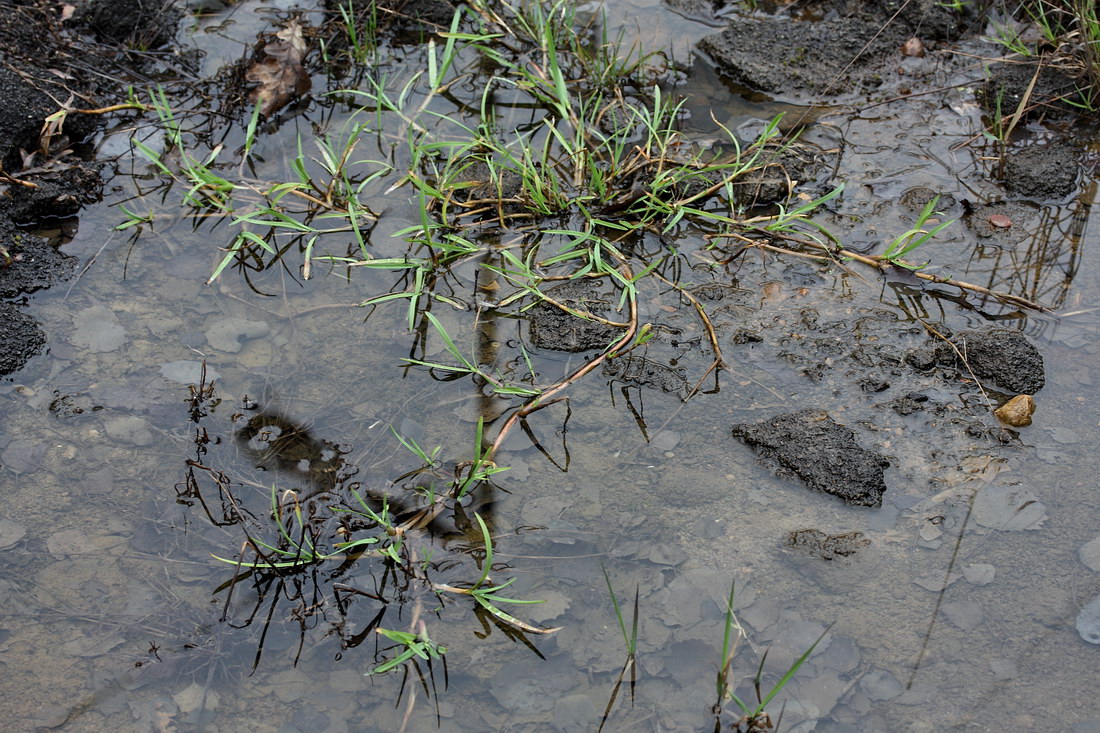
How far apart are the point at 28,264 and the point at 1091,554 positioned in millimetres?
3431

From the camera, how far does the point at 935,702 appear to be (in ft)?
6.77

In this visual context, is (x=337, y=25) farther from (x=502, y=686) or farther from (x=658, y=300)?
(x=502, y=686)

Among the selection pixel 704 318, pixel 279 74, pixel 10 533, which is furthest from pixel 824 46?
pixel 10 533

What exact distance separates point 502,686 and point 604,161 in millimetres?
2070

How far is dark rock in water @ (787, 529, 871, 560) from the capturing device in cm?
232

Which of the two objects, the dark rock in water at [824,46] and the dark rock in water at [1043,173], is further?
the dark rock in water at [824,46]

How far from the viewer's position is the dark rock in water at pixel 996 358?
265 cm

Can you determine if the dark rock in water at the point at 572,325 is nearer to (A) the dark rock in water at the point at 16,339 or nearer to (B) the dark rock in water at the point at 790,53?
(B) the dark rock in water at the point at 790,53

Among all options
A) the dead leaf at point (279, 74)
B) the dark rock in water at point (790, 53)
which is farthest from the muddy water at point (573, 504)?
the dark rock in water at point (790, 53)

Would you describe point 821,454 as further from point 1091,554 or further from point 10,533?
point 10,533

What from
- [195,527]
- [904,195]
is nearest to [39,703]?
[195,527]

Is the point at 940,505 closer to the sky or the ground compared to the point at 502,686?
closer to the sky

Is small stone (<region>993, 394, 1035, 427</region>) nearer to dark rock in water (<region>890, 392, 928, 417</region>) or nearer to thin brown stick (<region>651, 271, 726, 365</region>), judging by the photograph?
dark rock in water (<region>890, 392, 928, 417</region>)

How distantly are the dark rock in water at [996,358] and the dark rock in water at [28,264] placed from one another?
9.47ft
